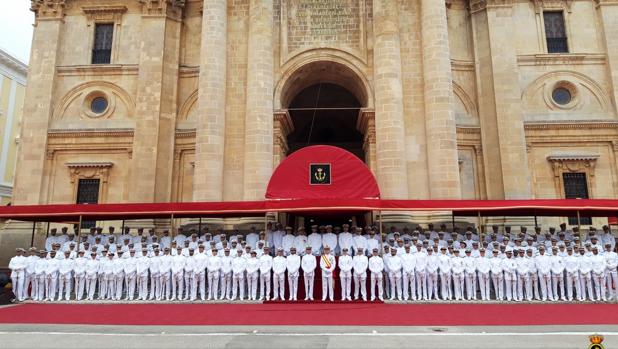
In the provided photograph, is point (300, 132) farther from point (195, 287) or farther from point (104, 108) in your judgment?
point (195, 287)

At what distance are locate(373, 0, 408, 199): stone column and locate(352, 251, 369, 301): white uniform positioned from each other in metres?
5.93

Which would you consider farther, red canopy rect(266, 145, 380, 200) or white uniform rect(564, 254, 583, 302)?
red canopy rect(266, 145, 380, 200)

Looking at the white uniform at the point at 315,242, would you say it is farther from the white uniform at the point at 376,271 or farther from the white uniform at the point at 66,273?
the white uniform at the point at 66,273

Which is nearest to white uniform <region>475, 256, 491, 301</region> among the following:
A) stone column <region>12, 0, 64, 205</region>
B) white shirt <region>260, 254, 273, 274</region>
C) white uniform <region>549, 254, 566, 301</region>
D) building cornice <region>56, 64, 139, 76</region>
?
white uniform <region>549, 254, 566, 301</region>

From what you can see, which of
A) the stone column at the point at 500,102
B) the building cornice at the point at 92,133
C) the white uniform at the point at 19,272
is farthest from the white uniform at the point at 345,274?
the building cornice at the point at 92,133

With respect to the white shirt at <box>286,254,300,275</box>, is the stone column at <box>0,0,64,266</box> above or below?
above

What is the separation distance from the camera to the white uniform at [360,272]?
1309 centimetres

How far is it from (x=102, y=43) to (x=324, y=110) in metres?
14.2

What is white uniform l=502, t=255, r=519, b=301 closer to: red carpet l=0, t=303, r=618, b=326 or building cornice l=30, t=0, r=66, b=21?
red carpet l=0, t=303, r=618, b=326

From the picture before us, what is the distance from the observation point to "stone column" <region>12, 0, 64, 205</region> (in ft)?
72.9

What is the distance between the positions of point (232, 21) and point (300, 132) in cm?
1063

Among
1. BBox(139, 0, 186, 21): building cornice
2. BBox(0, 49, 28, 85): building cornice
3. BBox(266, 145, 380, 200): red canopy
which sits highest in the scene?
BBox(0, 49, 28, 85): building cornice

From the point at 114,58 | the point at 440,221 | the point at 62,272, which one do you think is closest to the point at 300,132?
the point at 114,58

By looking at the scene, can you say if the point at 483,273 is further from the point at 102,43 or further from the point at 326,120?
the point at 102,43
